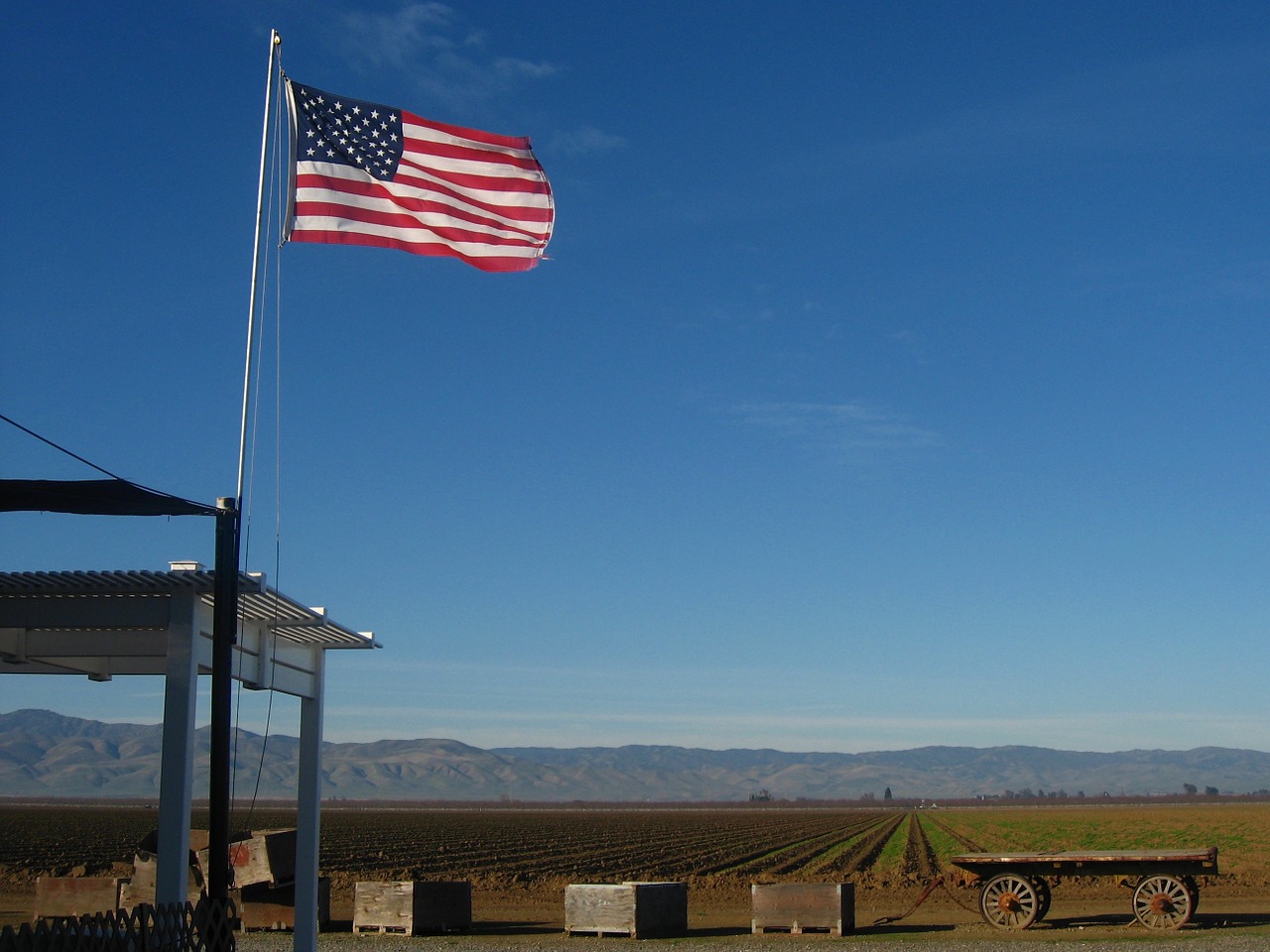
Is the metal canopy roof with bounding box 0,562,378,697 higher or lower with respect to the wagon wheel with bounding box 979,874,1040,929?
higher

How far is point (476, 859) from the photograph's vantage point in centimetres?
5372

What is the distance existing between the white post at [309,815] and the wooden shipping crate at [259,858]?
6375mm

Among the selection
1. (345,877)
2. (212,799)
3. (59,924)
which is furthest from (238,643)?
(345,877)

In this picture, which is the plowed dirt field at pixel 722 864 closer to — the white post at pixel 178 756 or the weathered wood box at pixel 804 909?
the weathered wood box at pixel 804 909

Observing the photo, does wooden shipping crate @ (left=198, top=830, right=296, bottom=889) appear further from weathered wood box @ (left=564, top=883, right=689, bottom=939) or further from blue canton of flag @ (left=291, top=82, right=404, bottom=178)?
blue canton of flag @ (left=291, top=82, right=404, bottom=178)

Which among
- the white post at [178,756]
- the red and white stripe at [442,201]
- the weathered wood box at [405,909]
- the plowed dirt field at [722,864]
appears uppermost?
the red and white stripe at [442,201]

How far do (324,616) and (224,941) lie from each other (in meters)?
3.98

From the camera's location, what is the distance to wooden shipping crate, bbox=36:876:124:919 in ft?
73.2

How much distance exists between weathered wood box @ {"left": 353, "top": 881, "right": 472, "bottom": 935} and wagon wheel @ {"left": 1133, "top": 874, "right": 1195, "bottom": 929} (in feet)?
39.0

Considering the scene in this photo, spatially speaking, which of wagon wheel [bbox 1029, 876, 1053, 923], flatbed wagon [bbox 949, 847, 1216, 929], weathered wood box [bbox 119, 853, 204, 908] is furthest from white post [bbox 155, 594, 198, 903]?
wagon wheel [bbox 1029, 876, 1053, 923]

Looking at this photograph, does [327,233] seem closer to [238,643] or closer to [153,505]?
[153,505]

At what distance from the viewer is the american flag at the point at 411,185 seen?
13094mm

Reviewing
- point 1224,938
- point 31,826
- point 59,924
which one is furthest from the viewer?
point 31,826

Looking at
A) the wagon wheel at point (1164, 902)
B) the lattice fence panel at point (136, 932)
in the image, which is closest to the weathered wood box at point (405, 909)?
the wagon wheel at point (1164, 902)
